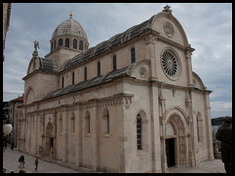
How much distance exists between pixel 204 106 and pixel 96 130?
44.3ft

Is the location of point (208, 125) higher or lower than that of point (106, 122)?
lower

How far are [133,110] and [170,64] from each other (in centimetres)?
749

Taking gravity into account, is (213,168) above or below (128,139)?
below

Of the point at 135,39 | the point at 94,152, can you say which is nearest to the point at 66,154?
the point at 94,152

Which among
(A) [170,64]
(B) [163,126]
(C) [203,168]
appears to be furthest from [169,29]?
(C) [203,168]

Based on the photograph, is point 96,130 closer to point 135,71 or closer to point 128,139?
point 128,139

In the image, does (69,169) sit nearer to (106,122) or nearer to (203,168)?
(106,122)

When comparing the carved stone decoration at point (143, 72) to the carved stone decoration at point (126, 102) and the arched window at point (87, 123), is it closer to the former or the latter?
the carved stone decoration at point (126, 102)

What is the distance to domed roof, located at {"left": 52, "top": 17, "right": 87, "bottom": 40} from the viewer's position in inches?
1426

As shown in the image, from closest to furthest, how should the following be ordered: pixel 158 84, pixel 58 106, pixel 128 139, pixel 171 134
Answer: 1. pixel 128 139
2. pixel 158 84
3. pixel 171 134
4. pixel 58 106

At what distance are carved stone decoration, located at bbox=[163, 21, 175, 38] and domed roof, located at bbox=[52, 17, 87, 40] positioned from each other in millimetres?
19139

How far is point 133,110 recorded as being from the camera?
16797 millimetres

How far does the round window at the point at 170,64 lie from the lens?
20931 mm

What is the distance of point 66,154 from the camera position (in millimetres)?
21781
